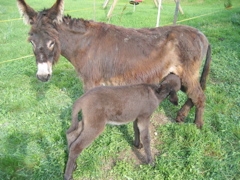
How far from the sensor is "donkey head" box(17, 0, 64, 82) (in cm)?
339

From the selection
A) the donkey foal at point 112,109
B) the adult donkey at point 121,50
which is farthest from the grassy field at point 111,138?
the adult donkey at point 121,50

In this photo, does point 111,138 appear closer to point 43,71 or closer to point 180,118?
point 180,118

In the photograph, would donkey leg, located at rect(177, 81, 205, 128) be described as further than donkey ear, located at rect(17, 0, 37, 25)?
Yes

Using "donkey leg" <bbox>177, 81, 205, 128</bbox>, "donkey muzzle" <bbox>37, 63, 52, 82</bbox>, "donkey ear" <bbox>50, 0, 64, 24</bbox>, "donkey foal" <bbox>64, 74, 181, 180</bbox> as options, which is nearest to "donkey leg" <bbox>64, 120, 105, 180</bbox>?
"donkey foal" <bbox>64, 74, 181, 180</bbox>

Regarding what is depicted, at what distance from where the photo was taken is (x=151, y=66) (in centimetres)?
378

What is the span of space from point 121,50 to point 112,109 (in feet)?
3.42

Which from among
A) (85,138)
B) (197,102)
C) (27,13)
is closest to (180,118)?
(197,102)

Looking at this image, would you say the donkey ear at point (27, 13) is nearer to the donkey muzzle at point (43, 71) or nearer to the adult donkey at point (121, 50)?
the adult donkey at point (121, 50)

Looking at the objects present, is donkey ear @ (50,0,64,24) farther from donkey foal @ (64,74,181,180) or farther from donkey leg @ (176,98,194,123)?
donkey leg @ (176,98,194,123)

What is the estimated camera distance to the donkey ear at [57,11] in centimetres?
348

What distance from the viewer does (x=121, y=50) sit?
3764 mm

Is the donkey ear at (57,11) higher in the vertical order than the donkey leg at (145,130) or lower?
higher

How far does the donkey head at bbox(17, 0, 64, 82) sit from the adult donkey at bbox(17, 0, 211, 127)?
0.5 inches

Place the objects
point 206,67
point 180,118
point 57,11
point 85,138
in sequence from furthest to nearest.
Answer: point 180,118
point 206,67
point 57,11
point 85,138
